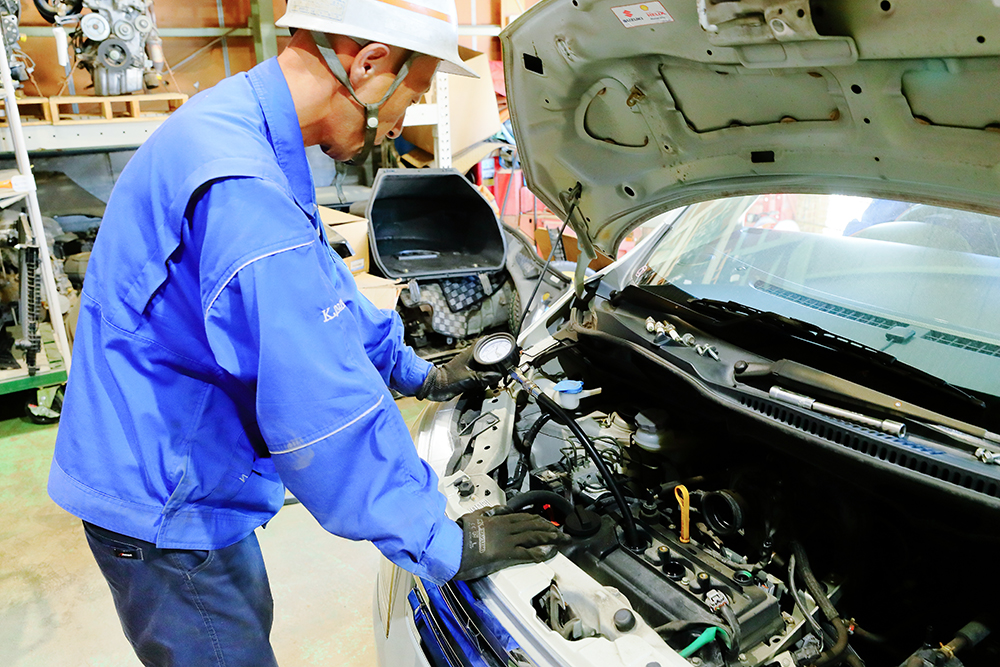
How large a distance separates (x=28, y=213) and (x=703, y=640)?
4021 mm

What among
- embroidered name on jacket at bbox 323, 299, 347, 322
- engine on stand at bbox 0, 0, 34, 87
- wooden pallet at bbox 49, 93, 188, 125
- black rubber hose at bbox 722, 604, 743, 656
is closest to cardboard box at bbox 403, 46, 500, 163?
wooden pallet at bbox 49, 93, 188, 125

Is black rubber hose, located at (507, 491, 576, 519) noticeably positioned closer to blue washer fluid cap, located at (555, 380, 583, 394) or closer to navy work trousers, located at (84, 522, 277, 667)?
blue washer fluid cap, located at (555, 380, 583, 394)

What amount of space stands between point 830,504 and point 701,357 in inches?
17.3

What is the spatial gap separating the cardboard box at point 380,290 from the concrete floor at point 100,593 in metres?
1.24

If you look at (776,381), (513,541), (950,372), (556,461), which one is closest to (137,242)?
(513,541)

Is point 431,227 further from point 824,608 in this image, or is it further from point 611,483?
point 824,608

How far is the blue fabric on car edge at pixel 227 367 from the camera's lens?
3.84 feet

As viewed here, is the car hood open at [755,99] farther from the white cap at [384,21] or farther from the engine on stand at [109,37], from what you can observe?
the engine on stand at [109,37]

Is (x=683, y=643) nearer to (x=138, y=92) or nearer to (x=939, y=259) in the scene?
(x=939, y=259)

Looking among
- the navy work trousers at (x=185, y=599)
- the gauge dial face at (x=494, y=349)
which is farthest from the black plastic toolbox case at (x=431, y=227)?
the navy work trousers at (x=185, y=599)

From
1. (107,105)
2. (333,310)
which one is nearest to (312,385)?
(333,310)

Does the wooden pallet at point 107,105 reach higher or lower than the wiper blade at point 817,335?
higher

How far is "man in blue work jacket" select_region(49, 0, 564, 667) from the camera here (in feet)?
3.87

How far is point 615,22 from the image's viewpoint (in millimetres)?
1448
